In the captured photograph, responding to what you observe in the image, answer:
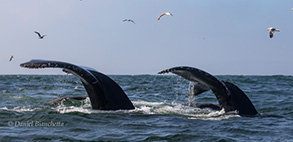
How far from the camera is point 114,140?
6.31 meters

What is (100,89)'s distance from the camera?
7.75 m

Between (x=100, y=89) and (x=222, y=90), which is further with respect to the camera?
(x=222, y=90)

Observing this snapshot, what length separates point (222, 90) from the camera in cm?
797

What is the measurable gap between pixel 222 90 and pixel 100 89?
2.47 meters

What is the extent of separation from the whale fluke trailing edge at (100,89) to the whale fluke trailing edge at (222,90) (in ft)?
4.91

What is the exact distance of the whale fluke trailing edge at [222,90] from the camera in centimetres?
730

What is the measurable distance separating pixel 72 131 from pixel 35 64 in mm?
1351

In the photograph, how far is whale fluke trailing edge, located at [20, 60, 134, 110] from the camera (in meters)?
7.24

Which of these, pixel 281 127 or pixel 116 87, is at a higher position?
pixel 116 87

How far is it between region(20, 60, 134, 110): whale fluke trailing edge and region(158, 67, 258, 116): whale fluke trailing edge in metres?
1.50

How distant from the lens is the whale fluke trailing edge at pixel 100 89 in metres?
7.24

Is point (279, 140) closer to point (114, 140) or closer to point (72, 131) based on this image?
point (114, 140)

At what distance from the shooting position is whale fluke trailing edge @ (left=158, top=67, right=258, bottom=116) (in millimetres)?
7305

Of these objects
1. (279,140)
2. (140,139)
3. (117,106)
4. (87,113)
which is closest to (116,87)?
(117,106)
